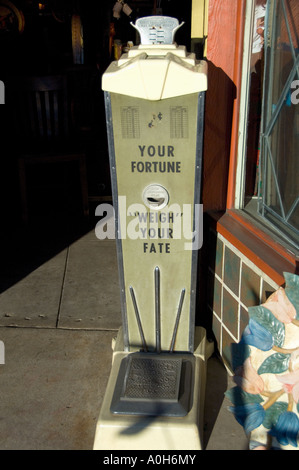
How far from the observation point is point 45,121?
199 inches

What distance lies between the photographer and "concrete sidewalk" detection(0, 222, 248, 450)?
8.39 feet

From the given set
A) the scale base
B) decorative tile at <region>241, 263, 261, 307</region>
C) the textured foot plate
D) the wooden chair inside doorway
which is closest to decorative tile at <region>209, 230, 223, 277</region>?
decorative tile at <region>241, 263, 261, 307</region>

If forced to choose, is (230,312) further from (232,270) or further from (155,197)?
(155,197)

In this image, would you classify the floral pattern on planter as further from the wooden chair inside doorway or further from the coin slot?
the wooden chair inside doorway

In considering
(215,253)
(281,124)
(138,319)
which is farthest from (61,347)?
(281,124)

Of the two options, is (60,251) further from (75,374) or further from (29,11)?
(29,11)

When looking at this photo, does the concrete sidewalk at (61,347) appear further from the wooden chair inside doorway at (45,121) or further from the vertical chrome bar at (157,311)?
the wooden chair inside doorway at (45,121)

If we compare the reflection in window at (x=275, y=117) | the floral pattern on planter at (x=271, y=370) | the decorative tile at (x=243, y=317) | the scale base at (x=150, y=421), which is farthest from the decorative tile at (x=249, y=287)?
the scale base at (x=150, y=421)

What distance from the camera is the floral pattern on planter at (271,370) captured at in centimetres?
213

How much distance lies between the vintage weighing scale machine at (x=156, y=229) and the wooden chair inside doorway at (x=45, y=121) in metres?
2.41

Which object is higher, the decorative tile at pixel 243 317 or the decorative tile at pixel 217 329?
the decorative tile at pixel 243 317

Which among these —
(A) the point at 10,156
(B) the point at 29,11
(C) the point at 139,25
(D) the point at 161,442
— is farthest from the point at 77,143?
(D) the point at 161,442

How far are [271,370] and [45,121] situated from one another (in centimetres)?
361
